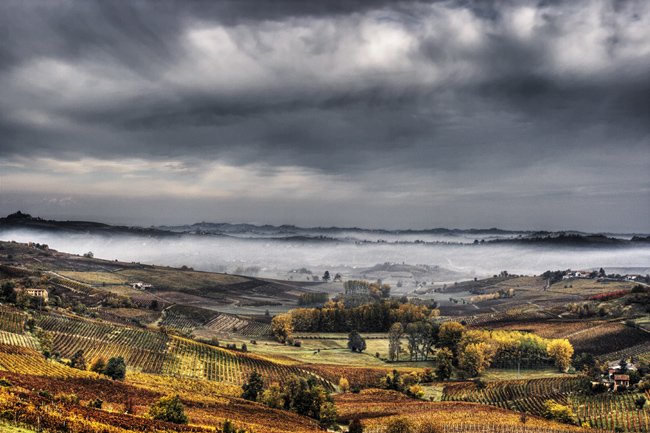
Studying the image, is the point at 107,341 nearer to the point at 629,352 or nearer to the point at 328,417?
the point at 328,417

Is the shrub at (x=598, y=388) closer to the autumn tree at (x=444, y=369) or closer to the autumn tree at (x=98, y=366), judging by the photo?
the autumn tree at (x=444, y=369)

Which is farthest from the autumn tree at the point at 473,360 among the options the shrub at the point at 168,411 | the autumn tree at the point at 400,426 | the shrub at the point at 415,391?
the shrub at the point at 168,411

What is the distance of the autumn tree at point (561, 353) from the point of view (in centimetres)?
13812

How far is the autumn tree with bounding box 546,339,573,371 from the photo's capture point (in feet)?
453

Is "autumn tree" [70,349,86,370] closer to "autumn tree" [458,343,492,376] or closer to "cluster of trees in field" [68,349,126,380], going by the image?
"cluster of trees in field" [68,349,126,380]

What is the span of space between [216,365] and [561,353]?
95169mm

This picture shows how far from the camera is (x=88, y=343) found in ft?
406

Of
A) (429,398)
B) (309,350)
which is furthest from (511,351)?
(309,350)

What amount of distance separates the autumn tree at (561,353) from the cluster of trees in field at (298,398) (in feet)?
261

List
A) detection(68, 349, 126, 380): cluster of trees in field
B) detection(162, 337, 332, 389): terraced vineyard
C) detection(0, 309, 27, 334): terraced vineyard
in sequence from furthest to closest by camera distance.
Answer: detection(162, 337, 332, 389): terraced vineyard, detection(0, 309, 27, 334): terraced vineyard, detection(68, 349, 126, 380): cluster of trees in field

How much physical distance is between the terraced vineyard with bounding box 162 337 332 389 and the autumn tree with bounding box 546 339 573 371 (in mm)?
67536

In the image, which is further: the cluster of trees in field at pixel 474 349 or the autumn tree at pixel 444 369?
Result: the cluster of trees in field at pixel 474 349

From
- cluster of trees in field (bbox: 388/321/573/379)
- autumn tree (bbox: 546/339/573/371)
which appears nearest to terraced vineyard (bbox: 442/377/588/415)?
cluster of trees in field (bbox: 388/321/573/379)

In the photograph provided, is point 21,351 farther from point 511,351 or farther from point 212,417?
point 511,351
